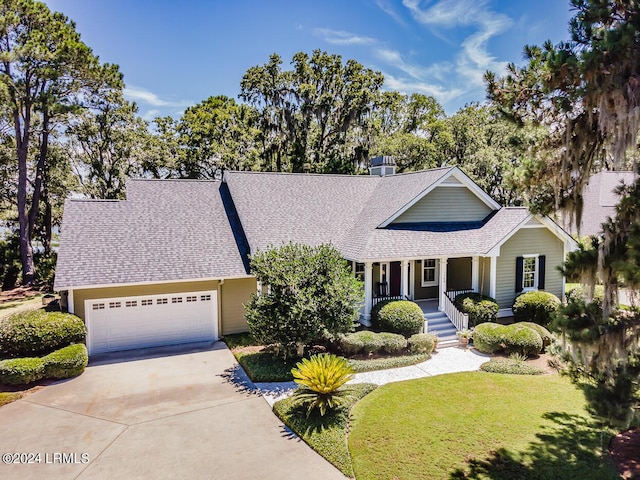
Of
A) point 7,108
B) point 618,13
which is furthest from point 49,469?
point 7,108

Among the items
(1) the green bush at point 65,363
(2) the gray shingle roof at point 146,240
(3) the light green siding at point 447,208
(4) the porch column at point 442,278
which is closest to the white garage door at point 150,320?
(2) the gray shingle roof at point 146,240

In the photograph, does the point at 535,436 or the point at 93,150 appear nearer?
the point at 535,436

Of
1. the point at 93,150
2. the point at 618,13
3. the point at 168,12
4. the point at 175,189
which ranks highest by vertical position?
the point at 168,12

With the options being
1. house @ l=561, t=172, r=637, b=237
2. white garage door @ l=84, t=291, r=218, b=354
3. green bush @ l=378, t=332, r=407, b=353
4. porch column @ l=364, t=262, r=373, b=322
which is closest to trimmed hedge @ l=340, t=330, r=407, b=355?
green bush @ l=378, t=332, r=407, b=353

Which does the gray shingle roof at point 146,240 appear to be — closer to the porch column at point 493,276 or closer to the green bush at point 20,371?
the green bush at point 20,371

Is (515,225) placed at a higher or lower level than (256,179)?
lower

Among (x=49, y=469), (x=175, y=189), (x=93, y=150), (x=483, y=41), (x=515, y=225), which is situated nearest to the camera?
(x=49, y=469)

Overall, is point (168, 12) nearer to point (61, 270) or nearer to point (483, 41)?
point (61, 270)
